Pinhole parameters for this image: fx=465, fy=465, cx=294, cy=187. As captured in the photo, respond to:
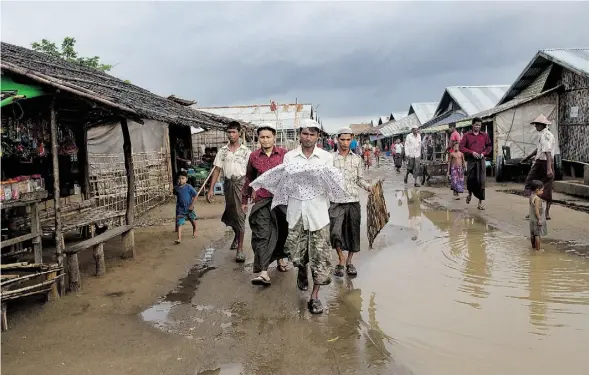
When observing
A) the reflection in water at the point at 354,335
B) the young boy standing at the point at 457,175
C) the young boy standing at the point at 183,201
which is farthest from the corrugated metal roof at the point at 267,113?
the reflection in water at the point at 354,335

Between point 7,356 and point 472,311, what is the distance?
3.90 metres

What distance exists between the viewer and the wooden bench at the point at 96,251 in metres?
4.96

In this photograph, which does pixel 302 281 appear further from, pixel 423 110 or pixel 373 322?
pixel 423 110

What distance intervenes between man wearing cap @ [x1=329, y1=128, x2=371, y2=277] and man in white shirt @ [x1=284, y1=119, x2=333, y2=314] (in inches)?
28.5

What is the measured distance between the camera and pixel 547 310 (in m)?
4.25

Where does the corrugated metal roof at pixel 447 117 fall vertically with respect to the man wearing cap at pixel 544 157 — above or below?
above

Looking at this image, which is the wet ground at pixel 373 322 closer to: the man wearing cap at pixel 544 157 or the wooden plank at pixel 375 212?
the wooden plank at pixel 375 212

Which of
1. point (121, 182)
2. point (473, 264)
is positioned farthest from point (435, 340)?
point (121, 182)

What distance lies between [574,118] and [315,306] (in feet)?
42.8

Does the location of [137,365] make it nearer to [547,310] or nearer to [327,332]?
[327,332]

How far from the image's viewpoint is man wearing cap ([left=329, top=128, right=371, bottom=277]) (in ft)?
17.2

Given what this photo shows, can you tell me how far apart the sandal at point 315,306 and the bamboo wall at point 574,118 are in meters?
12.1

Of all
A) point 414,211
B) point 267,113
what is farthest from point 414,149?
point 267,113

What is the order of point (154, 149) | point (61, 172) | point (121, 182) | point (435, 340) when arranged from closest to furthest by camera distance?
point (435, 340) < point (61, 172) < point (121, 182) < point (154, 149)
